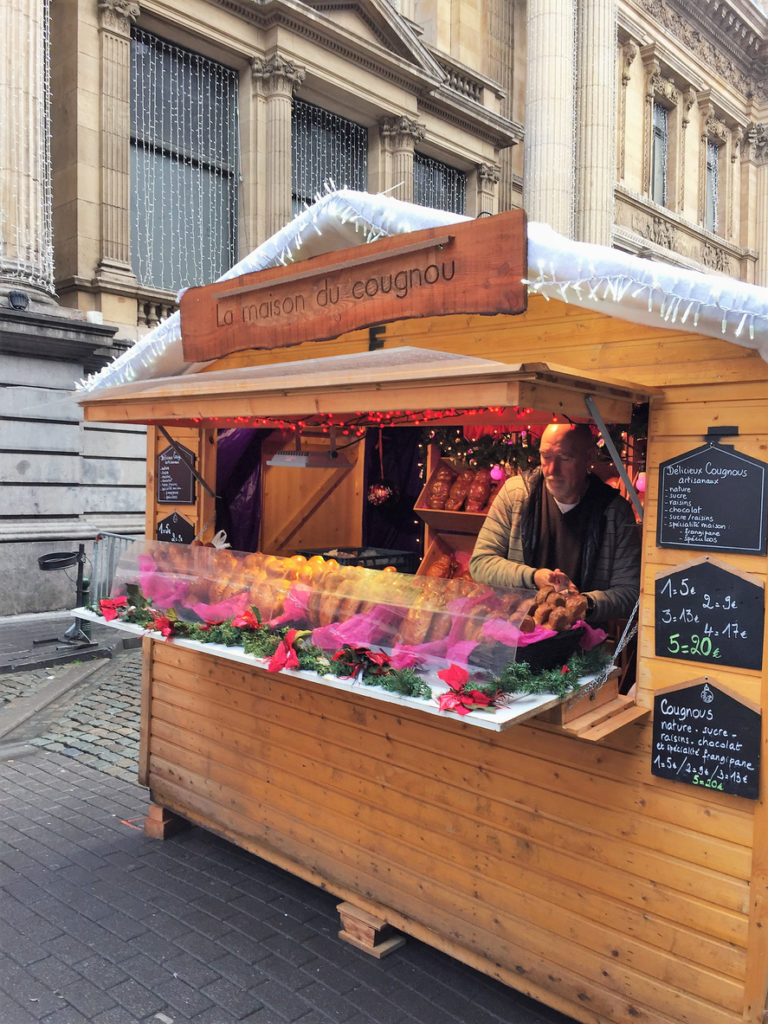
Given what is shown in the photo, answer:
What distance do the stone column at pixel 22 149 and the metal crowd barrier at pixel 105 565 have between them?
25.3 feet

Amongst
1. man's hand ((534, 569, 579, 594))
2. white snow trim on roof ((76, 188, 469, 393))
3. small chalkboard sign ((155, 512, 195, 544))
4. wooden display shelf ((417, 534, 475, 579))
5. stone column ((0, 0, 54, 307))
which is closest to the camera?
man's hand ((534, 569, 579, 594))

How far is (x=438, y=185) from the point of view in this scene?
19.9 metres

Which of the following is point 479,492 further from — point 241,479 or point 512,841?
point 512,841

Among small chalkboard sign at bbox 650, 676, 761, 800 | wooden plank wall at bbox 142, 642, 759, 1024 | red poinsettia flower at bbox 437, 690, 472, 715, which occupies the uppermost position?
red poinsettia flower at bbox 437, 690, 472, 715

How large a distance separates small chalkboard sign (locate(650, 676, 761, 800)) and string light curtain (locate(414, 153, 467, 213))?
17731mm

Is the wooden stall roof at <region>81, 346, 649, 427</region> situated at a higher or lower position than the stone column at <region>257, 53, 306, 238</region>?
lower

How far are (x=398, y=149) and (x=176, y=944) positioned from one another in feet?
57.2

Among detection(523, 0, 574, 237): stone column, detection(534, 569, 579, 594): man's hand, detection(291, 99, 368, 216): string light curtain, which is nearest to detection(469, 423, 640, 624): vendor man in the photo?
detection(534, 569, 579, 594): man's hand

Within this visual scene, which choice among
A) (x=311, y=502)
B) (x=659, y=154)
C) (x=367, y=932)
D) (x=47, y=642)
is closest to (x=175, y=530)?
(x=311, y=502)

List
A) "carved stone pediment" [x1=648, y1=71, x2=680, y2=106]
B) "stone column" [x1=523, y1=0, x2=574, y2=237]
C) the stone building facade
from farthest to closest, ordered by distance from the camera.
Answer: "carved stone pediment" [x1=648, y1=71, x2=680, y2=106], "stone column" [x1=523, y1=0, x2=574, y2=237], the stone building facade

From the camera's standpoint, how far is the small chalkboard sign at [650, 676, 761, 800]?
3033 millimetres

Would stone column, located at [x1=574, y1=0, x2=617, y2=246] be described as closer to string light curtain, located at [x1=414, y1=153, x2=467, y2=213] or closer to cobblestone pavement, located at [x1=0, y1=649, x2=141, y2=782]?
string light curtain, located at [x1=414, y1=153, x2=467, y2=213]

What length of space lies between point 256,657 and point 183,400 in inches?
52.4

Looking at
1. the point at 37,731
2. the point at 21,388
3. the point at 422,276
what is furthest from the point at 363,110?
the point at 422,276
